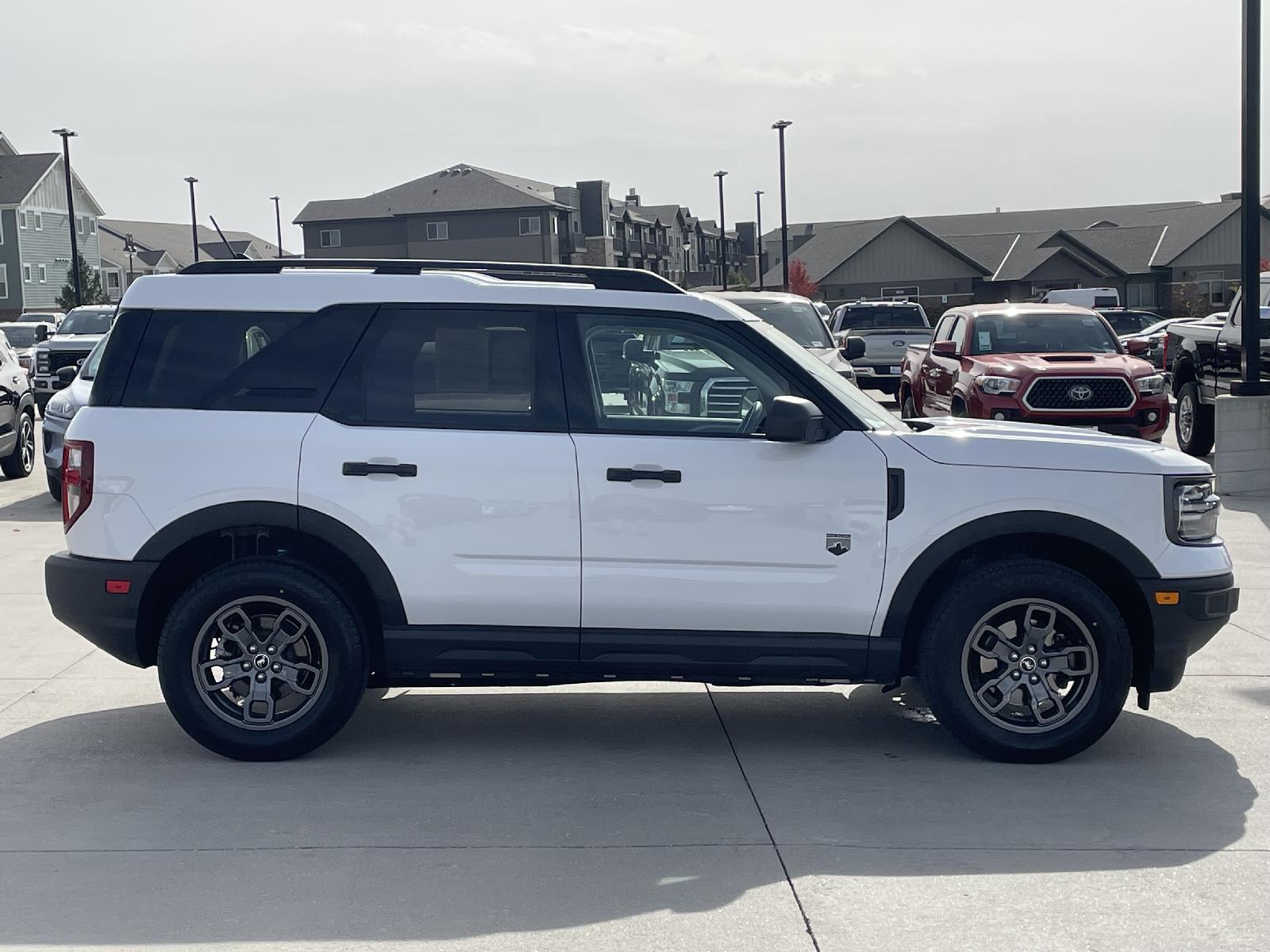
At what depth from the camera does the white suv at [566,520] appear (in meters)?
5.69

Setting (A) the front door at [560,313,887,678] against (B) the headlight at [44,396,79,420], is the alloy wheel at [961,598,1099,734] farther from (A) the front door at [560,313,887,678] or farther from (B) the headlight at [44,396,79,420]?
(B) the headlight at [44,396,79,420]

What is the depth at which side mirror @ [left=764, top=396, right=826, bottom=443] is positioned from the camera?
552 cm

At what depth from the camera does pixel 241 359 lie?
5.90 metres

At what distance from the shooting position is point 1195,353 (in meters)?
16.2

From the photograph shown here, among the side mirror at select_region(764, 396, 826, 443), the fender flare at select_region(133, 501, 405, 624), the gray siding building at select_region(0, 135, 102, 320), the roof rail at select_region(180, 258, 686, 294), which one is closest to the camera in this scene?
the side mirror at select_region(764, 396, 826, 443)

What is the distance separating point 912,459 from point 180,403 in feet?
9.61

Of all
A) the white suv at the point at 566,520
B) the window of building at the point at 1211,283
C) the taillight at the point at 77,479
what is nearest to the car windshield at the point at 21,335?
the taillight at the point at 77,479

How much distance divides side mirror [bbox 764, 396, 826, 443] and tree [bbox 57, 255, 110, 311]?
60896mm

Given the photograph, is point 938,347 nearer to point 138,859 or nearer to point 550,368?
point 550,368

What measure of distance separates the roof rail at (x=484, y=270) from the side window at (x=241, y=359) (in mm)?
239

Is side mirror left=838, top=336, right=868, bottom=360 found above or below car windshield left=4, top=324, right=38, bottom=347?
below

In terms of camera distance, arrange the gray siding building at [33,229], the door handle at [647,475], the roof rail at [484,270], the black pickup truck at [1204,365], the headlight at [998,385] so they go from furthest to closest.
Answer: the gray siding building at [33,229], the black pickup truck at [1204,365], the headlight at [998,385], the roof rail at [484,270], the door handle at [647,475]

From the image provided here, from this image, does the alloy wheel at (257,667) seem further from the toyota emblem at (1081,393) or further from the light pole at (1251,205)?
the light pole at (1251,205)

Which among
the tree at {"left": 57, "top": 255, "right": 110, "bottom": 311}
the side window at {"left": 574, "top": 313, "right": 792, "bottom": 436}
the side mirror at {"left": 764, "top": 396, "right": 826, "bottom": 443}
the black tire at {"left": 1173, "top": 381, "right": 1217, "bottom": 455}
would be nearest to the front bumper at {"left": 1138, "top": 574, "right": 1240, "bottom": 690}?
the side mirror at {"left": 764, "top": 396, "right": 826, "bottom": 443}
